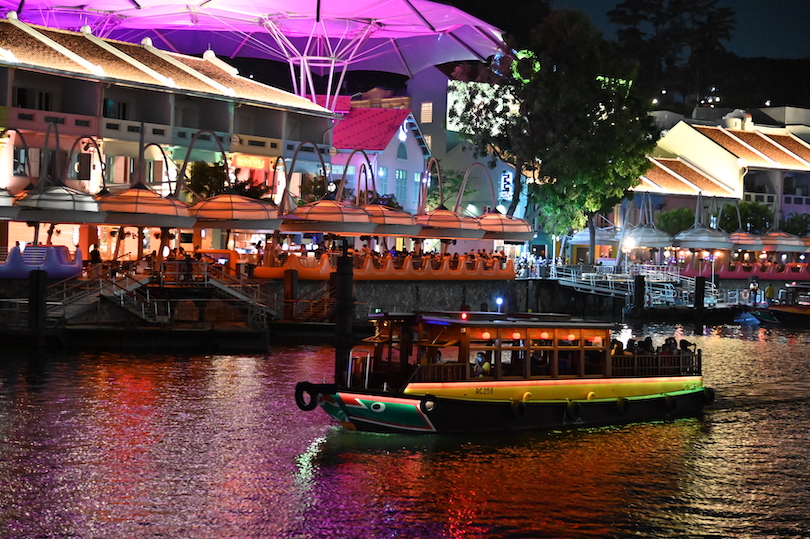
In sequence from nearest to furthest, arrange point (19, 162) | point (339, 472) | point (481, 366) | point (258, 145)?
point (339, 472) < point (481, 366) < point (19, 162) < point (258, 145)

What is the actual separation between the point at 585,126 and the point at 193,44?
29380 millimetres

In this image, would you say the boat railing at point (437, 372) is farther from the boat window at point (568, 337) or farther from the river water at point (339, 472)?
the boat window at point (568, 337)

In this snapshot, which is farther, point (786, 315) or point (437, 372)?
point (786, 315)

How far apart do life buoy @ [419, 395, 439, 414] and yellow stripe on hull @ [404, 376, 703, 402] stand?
17 cm

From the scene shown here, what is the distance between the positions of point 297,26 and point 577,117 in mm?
17632

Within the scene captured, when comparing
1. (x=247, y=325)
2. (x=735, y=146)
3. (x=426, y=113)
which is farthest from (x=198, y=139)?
(x=735, y=146)

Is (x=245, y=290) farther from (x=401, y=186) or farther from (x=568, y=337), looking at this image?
(x=401, y=186)

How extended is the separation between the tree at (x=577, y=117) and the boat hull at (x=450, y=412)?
39.2 meters

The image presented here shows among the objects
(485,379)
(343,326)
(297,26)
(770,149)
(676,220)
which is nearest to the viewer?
(485,379)

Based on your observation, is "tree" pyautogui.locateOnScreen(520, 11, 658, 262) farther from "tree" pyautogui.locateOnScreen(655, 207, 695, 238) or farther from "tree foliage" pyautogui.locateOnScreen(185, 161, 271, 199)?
"tree foliage" pyautogui.locateOnScreen(185, 161, 271, 199)

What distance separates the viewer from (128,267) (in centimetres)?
4088

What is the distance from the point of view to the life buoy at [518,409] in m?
24.6

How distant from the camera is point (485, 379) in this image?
2434 cm

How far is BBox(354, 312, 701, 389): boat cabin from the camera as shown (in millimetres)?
24078
